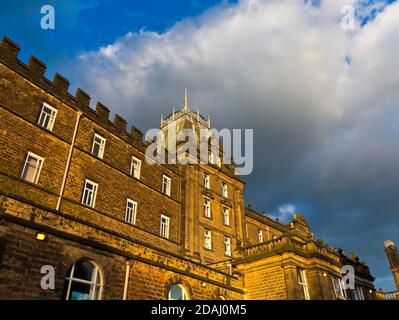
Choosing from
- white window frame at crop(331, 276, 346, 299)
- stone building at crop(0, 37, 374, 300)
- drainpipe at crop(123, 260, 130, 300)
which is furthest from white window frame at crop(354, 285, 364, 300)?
drainpipe at crop(123, 260, 130, 300)

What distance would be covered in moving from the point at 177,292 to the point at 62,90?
600 inches

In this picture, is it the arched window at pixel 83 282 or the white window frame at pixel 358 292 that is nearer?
the arched window at pixel 83 282

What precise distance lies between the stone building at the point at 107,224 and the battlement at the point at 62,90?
0.08 meters

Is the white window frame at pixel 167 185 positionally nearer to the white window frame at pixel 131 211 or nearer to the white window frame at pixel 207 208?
the white window frame at pixel 131 211

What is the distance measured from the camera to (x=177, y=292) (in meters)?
16.9

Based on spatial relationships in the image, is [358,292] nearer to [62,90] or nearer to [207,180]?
[207,180]

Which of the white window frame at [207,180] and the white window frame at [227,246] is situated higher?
the white window frame at [207,180]

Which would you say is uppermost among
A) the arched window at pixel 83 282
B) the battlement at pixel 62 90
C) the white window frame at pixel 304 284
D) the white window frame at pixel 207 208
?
the battlement at pixel 62 90

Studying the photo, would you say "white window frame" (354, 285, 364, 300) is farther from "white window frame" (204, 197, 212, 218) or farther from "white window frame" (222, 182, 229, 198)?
"white window frame" (222, 182, 229, 198)

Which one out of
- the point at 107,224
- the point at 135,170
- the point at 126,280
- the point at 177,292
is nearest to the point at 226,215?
the point at 135,170

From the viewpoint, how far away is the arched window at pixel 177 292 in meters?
16.5

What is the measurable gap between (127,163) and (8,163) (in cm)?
915

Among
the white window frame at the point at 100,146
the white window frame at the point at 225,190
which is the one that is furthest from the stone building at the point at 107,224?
the white window frame at the point at 225,190

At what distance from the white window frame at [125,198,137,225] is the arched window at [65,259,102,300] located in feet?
33.7
